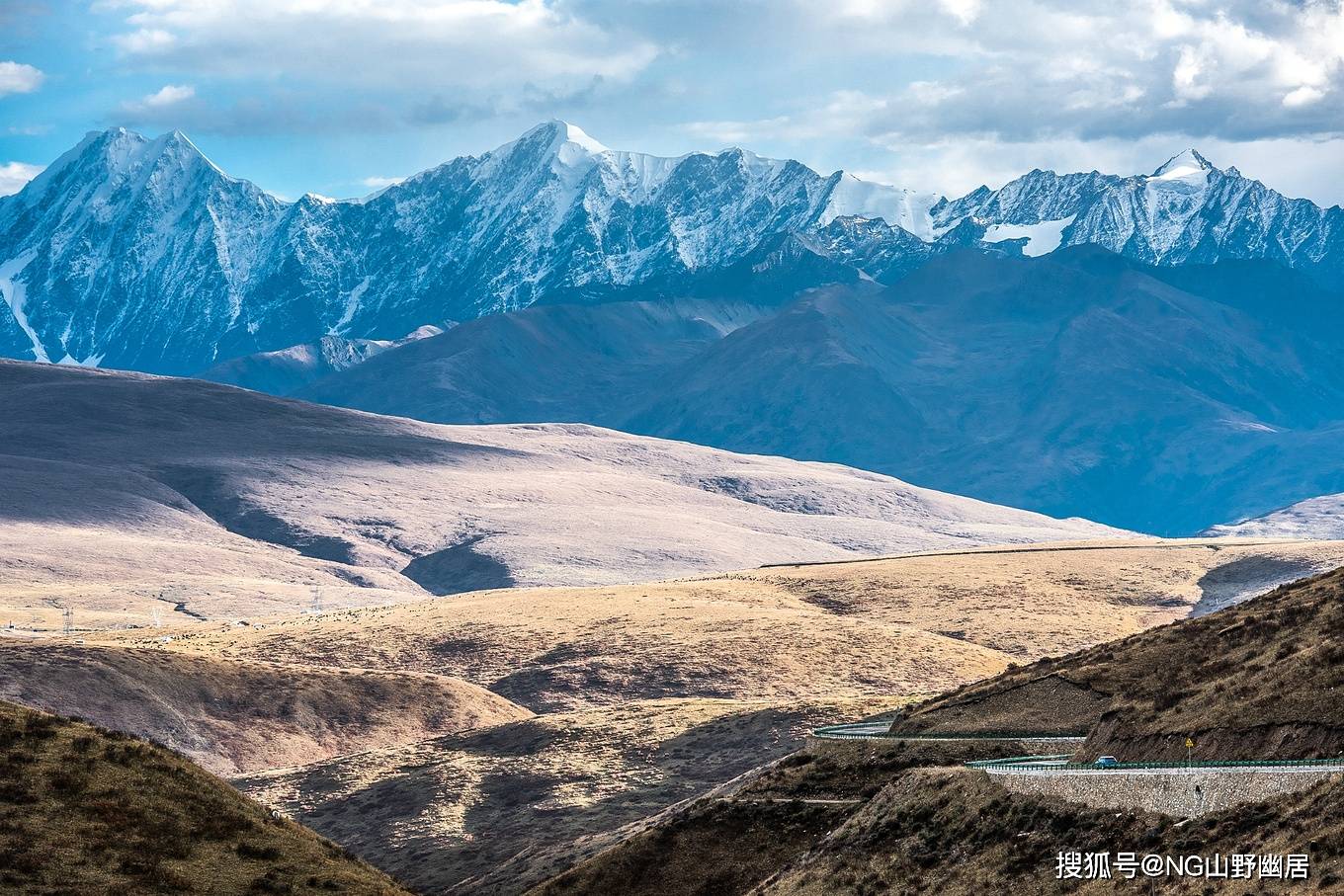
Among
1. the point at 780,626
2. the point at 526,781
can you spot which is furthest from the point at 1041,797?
the point at 780,626

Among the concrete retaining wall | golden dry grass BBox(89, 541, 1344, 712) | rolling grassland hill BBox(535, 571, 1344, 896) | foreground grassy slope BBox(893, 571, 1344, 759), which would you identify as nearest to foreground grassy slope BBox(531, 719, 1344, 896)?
rolling grassland hill BBox(535, 571, 1344, 896)

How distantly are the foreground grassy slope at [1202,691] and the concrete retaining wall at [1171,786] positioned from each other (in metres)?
3.47

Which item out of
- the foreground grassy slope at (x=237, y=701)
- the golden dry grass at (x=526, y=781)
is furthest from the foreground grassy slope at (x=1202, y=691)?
the foreground grassy slope at (x=237, y=701)

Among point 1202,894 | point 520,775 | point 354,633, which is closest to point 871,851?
point 1202,894

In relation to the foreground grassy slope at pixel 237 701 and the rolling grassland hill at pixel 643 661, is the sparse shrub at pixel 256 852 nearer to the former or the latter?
the rolling grassland hill at pixel 643 661

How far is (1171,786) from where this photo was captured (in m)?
39.1

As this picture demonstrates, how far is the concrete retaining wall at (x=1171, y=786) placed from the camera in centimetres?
3691

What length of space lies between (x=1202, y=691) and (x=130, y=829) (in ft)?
90.6

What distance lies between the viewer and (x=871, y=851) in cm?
4806

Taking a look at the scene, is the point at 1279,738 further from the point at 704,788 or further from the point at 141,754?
the point at 704,788

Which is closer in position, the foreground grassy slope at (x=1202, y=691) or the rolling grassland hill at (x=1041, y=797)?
the rolling grassland hill at (x=1041, y=797)

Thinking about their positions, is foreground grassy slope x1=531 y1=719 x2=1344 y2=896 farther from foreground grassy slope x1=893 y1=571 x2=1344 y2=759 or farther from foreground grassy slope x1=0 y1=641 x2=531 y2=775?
foreground grassy slope x1=0 y1=641 x2=531 y2=775

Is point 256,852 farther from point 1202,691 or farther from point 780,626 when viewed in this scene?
point 780,626

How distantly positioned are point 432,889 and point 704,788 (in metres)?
14.3
